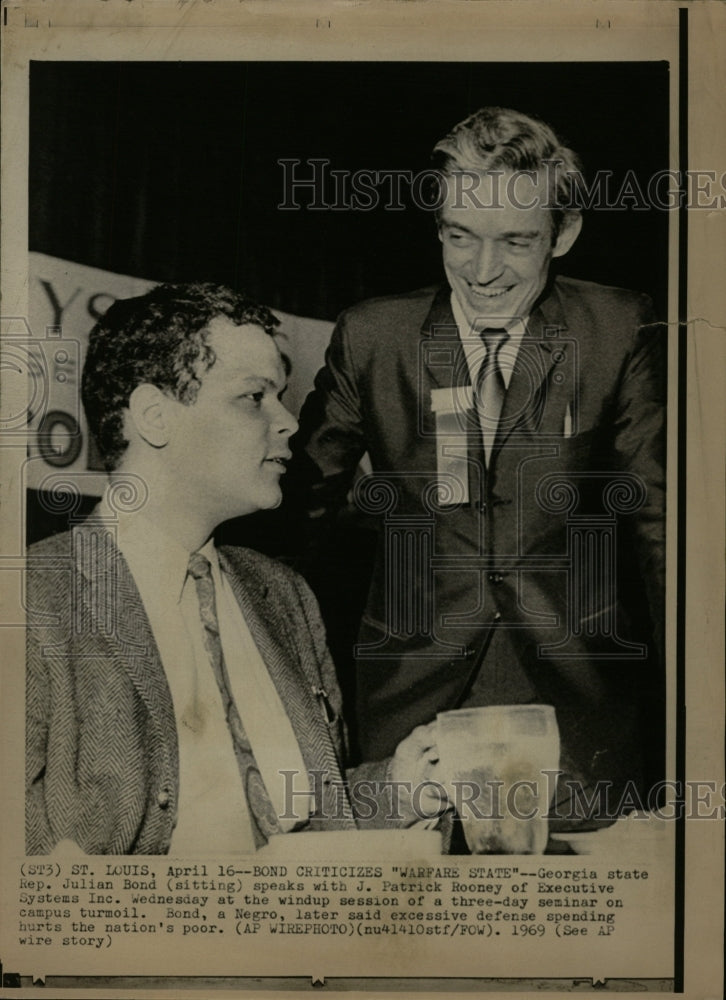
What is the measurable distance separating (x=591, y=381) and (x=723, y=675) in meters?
0.81

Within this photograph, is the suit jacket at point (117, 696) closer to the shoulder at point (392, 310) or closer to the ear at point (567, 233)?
the shoulder at point (392, 310)

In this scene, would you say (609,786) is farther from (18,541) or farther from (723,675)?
(18,541)

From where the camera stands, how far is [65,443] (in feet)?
9.13

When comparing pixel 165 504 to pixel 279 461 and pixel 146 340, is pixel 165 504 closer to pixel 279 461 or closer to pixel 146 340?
pixel 279 461

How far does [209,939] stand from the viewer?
2756 mm

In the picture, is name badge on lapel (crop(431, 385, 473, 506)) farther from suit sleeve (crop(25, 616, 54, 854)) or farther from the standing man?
suit sleeve (crop(25, 616, 54, 854))

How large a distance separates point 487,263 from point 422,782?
1310mm

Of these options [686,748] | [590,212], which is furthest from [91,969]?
[590,212]

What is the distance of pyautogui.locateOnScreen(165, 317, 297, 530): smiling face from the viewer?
2.75 meters

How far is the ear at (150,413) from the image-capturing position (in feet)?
9.03
